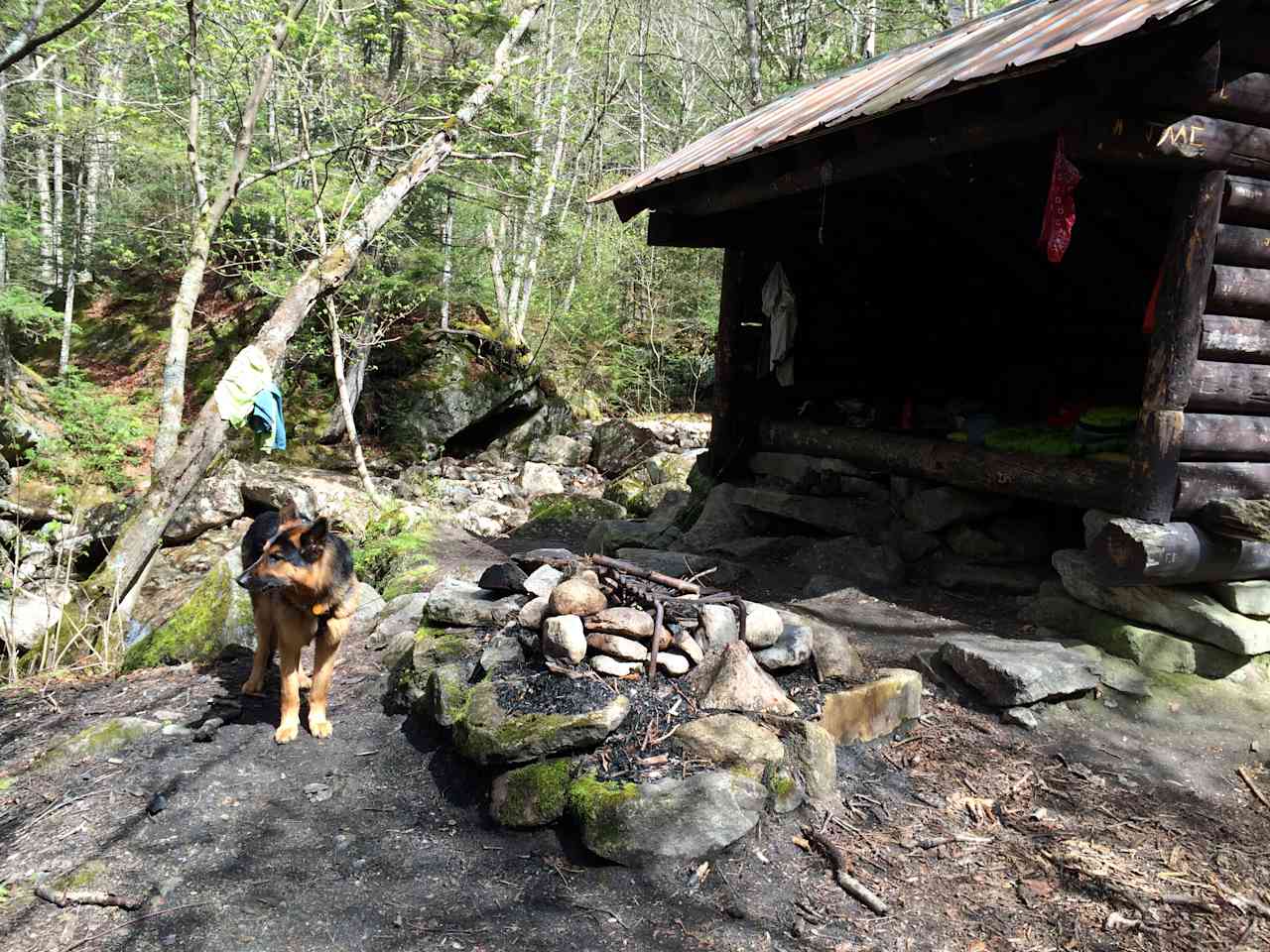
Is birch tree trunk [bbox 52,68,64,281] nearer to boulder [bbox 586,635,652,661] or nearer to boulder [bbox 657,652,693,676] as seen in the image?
boulder [bbox 586,635,652,661]

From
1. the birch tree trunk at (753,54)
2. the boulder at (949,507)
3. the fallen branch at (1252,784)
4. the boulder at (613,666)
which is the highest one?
the birch tree trunk at (753,54)

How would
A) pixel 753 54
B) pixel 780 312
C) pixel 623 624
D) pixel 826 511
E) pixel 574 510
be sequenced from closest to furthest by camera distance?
pixel 623 624
pixel 826 511
pixel 780 312
pixel 574 510
pixel 753 54

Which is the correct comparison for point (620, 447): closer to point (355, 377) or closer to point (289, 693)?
point (355, 377)

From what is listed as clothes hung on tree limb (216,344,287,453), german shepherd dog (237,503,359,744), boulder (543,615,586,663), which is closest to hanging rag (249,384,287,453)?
clothes hung on tree limb (216,344,287,453)

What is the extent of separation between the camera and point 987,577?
20.4 ft

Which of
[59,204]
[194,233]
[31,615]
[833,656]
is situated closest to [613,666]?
[833,656]

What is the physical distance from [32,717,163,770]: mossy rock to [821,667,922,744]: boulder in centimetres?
→ 364

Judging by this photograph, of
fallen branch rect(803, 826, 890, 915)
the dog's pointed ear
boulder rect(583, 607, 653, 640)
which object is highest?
the dog's pointed ear

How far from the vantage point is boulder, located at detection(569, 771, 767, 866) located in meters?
3.01

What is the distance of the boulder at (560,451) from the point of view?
1516 centimetres

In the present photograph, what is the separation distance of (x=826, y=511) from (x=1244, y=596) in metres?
3.35

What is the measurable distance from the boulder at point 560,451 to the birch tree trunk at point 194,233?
766cm

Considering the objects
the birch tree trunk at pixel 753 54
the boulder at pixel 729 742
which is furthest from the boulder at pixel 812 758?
the birch tree trunk at pixel 753 54

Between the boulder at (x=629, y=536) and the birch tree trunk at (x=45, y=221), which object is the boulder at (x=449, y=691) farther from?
the birch tree trunk at (x=45, y=221)
